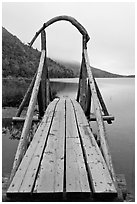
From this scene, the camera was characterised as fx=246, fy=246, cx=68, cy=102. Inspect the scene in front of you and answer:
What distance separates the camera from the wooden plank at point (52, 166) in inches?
120

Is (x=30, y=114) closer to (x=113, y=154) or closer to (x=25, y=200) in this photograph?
(x=25, y=200)

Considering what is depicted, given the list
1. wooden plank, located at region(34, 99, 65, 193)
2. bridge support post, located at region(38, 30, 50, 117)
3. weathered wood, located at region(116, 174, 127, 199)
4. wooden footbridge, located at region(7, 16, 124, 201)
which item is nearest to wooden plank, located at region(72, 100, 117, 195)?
wooden footbridge, located at region(7, 16, 124, 201)

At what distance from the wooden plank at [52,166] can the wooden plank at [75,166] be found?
0.09 m

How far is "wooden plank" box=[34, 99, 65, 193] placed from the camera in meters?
3.04

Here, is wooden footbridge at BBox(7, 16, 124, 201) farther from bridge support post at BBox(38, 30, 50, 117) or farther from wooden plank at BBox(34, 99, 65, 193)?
bridge support post at BBox(38, 30, 50, 117)

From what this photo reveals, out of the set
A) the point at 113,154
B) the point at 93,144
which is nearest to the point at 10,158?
the point at 113,154

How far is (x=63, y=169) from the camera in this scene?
3465 millimetres

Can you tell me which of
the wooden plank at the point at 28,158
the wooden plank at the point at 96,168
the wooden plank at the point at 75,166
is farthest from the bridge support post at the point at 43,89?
the wooden plank at the point at 96,168

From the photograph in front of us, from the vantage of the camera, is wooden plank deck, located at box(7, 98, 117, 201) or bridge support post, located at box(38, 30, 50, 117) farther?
bridge support post, located at box(38, 30, 50, 117)

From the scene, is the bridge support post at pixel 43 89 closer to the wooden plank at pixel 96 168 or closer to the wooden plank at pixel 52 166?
the wooden plank at pixel 52 166

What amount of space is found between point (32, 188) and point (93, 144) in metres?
1.70

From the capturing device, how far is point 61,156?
12.9 ft

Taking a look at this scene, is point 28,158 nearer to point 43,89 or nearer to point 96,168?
point 96,168

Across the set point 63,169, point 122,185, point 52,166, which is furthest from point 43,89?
point 63,169
